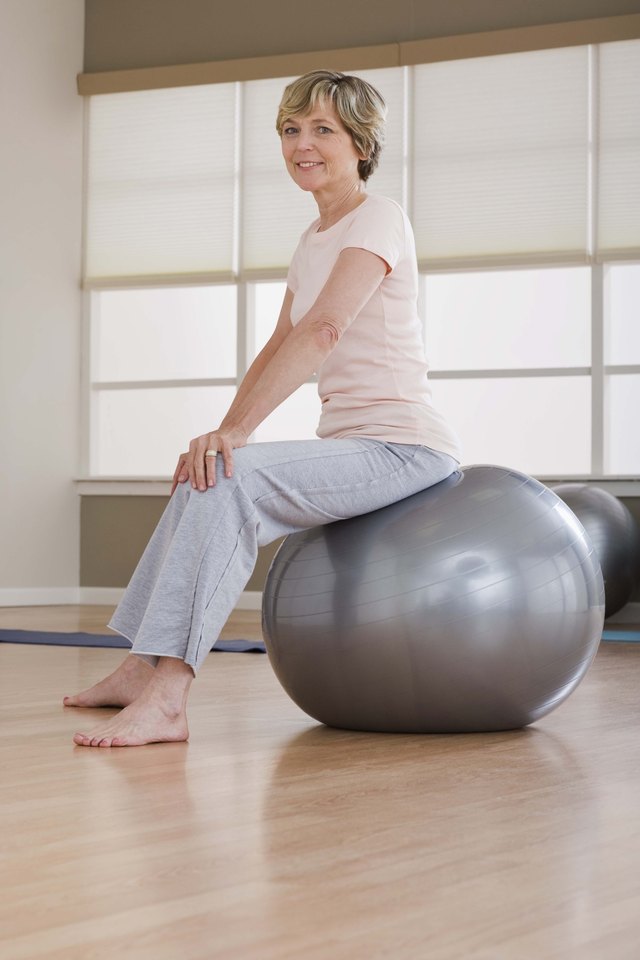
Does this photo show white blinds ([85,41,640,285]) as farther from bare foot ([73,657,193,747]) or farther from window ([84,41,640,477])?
bare foot ([73,657,193,747])

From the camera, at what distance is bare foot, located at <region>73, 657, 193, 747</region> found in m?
2.22

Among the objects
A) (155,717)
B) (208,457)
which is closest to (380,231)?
(208,457)

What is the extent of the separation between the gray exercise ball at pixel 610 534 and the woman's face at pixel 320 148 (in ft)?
9.67

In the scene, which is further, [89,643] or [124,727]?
[89,643]

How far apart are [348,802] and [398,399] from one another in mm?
906

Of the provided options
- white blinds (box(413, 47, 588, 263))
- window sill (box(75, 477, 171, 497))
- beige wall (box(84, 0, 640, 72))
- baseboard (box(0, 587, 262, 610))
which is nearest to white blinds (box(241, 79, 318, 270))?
beige wall (box(84, 0, 640, 72))

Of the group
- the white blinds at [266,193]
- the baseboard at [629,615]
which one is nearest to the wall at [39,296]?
the white blinds at [266,193]

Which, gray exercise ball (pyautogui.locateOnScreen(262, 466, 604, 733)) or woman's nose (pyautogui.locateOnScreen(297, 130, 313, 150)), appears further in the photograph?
woman's nose (pyautogui.locateOnScreen(297, 130, 313, 150))

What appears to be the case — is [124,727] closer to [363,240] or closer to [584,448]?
[363,240]

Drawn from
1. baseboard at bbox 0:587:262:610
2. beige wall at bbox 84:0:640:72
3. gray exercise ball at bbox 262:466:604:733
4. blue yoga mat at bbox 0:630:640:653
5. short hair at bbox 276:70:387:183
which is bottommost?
baseboard at bbox 0:587:262:610

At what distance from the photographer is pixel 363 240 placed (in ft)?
7.92

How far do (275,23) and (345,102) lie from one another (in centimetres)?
457

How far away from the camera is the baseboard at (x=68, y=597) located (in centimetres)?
661

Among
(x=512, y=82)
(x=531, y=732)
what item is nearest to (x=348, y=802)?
(x=531, y=732)
